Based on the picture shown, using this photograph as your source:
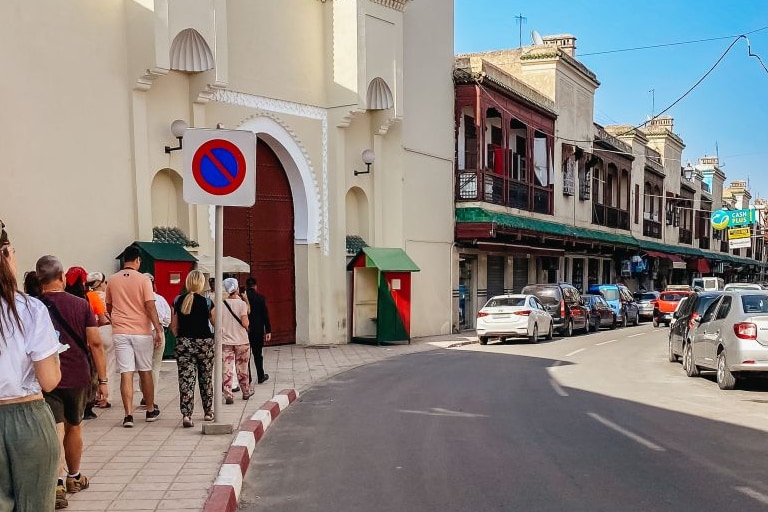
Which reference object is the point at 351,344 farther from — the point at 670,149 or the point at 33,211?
the point at 670,149

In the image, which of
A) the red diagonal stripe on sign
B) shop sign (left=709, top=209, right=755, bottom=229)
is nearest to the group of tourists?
the red diagonal stripe on sign

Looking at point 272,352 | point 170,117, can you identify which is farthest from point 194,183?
point 272,352

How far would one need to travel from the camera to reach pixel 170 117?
53.1 feet

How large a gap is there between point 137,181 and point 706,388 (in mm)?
11297

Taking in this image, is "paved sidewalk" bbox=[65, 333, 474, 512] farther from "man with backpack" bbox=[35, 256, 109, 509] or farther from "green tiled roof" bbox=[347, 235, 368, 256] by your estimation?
"green tiled roof" bbox=[347, 235, 368, 256]

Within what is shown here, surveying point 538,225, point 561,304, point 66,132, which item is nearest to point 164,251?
point 66,132

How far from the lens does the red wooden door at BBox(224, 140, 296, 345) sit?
19438 mm

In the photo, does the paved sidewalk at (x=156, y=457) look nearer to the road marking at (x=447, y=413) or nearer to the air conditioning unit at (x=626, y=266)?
the road marking at (x=447, y=413)

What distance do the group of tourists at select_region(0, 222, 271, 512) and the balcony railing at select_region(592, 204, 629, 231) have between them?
33.8 m

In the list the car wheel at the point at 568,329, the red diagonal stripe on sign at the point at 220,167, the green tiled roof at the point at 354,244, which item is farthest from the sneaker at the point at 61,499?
the car wheel at the point at 568,329

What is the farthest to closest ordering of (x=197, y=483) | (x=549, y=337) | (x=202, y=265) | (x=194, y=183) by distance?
(x=549, y=337), (x=202, y=265), (x=194, y=183), (x=197, y=483)

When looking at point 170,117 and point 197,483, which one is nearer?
point 197,483

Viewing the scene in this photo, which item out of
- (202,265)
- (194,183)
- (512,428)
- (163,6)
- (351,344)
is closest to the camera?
(194,183)

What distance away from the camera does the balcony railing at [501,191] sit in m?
27.6
